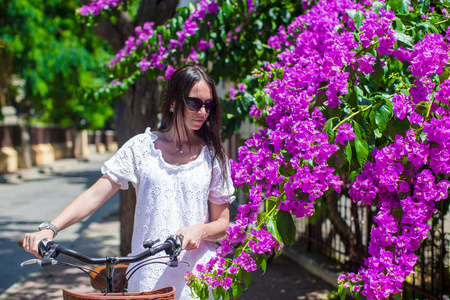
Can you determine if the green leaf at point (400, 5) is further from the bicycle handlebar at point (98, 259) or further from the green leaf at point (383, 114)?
the bicycle handlebar at point (98, 259)

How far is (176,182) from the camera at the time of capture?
8.11 feet

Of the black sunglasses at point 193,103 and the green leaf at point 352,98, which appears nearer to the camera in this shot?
the black sunglasses at point 193,103

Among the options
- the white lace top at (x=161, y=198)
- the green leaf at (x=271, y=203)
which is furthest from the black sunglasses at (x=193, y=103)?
the green leaf at (x=271, y=203)

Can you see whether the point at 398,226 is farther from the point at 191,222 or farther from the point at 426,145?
the point at 191,222

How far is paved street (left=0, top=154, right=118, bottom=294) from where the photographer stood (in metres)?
7.96

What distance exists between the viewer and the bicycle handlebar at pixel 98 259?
6.28 feet

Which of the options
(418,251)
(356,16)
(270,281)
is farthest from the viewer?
Result: (270,281)

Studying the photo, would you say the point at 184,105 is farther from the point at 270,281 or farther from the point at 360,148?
the point at 270,281

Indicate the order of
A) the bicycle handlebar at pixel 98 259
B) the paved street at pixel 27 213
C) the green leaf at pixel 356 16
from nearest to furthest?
the bicycle handlebar at pixel 98 259, the green leaf at pixel 356 16, the paved street at pixel 27 213

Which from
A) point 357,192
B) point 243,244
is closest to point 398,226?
point 357,192

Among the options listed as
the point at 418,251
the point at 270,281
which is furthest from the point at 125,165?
the point at 270,281

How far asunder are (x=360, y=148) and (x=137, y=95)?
4231 mm

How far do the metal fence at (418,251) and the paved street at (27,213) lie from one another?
4.08m

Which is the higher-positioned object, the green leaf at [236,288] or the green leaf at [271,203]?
the green leaf at [271,203]
